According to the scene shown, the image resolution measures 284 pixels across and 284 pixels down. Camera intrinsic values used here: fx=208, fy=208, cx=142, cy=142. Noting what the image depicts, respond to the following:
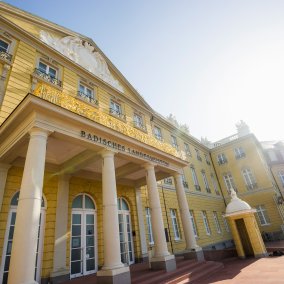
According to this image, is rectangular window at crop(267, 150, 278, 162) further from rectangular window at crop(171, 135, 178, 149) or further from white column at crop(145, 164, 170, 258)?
white column at crop(145, 164, 170, 258)

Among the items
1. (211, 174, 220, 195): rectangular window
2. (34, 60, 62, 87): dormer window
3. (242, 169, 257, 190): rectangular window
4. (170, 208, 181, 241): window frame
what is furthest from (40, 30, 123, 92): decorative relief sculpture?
(242, 169, 257, 190): rectangular window

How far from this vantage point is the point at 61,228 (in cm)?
845

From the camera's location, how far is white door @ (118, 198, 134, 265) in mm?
10844

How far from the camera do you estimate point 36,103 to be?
586 cm

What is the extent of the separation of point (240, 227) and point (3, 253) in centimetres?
1191

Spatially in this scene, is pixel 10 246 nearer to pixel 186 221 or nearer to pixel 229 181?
pixel 186 221

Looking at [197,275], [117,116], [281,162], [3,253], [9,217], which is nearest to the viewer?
[3,253]

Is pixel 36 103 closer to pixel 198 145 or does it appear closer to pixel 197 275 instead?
pixel 197 275

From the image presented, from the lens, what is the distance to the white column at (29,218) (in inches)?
176

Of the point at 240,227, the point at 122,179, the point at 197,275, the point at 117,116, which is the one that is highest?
the point at 117,116

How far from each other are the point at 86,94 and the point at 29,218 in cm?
868

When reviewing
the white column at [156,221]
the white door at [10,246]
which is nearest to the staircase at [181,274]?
the white column at [156,221]

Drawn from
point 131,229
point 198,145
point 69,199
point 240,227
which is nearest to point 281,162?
point 198,145

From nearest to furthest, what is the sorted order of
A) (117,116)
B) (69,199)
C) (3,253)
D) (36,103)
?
(36,103)
(3,253)
(69,199)
(117,116)
